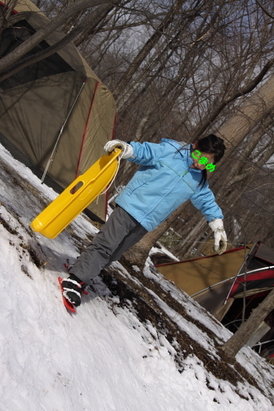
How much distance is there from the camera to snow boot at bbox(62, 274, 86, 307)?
9.08 feet

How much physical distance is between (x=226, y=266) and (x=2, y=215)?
5839 mm

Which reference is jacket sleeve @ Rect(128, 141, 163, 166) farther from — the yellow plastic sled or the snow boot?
the snow boot

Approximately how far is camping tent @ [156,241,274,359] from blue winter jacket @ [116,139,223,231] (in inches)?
169

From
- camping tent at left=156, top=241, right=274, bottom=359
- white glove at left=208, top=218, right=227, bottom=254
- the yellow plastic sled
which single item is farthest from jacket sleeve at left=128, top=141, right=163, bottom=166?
camping tent at left=156, top=241, right=274, bottom=359

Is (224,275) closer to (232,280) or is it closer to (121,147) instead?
(232,280)

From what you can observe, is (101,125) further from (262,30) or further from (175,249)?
(175,249)

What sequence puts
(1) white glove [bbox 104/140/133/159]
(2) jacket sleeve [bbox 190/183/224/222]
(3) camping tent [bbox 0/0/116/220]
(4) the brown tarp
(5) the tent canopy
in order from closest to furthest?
(1) white glove [bbox 104/140/133/159]
(2) jacket sleeve [bbox 190/183/224/222]
(3) camping tent [bbox 0/0/116/220]
(5) the tent canopy
(4) the brown tarp

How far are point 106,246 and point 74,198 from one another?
1.69ft

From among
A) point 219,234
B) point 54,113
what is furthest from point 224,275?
point 54,113

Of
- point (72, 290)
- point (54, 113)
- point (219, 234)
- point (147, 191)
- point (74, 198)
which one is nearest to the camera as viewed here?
point (72, 290)

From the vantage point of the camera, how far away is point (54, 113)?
22.4 ft

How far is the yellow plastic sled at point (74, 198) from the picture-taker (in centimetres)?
279

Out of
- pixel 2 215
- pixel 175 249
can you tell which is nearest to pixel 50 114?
pixel 2 215

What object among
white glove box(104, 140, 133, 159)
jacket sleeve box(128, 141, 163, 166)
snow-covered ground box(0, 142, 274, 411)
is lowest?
snow-covered ground box(0, 142, 274, 411)
